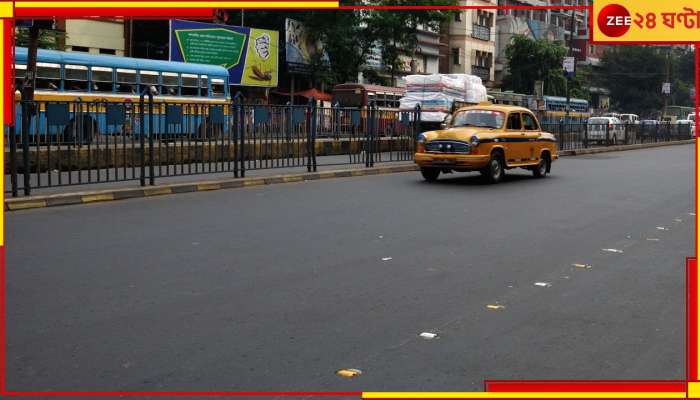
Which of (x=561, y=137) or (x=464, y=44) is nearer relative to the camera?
(x=561, y=137)

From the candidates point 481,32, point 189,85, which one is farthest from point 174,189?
point 481,32

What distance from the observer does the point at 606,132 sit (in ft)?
128

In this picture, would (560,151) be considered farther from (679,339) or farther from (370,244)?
(679,339)

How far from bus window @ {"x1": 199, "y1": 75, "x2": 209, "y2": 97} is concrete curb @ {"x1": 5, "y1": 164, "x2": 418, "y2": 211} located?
37.4ft

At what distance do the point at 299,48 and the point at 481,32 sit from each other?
24.8 meters

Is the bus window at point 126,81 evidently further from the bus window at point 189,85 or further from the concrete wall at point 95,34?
the concrete wall at point 95,34

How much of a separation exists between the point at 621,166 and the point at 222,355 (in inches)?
873

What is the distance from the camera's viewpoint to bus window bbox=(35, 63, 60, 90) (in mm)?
24594

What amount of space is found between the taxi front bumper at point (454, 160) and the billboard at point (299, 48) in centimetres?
2672

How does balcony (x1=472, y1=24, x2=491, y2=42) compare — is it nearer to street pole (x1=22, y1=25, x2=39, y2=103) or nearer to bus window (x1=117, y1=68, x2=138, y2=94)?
bus window (x1=117, y1=68, x2=138, y2=94)

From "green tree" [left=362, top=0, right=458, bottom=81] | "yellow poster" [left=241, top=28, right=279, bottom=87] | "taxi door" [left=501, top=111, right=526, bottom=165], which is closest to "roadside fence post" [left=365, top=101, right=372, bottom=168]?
"taxi door" [left=501, top=111, right=526, bottom=165]

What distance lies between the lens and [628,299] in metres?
7.04

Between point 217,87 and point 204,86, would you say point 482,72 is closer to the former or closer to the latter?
point 217,87

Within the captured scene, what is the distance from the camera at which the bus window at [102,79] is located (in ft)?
85.4
